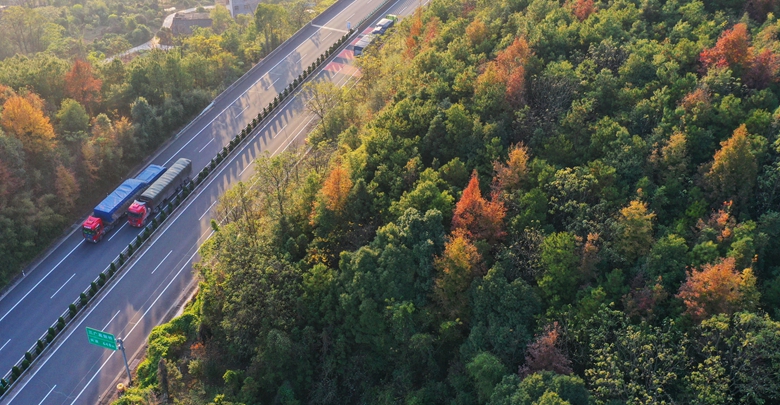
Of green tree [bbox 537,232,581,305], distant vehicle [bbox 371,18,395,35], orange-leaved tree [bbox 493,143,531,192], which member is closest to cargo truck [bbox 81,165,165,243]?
orange-leaved tree [bbox 493,143,531,192]

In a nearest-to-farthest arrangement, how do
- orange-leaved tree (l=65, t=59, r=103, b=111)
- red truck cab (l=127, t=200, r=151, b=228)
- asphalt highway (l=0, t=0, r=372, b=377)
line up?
1. asphalt highway (l=0, t=0, r=372, b=377)
2. red truck cab (l=127, t=200, r=151, b=228)
3. orange-leaved tree (l=65, t=59, r=103, b=111)

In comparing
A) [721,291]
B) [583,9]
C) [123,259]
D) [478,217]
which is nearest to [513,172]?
[478,217]

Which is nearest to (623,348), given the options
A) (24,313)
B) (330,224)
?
(330,224)

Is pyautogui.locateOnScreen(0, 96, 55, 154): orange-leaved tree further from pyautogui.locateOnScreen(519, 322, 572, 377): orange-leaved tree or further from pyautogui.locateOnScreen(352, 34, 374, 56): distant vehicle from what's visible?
pyautogui.locateOnScreen(519, 322, 572, 377): orange-leaved tree

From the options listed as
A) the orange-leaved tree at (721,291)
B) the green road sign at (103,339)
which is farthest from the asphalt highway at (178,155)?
the orange-leaved tree at (721,291)

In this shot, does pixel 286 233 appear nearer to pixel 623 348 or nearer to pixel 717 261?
pixel 623 348

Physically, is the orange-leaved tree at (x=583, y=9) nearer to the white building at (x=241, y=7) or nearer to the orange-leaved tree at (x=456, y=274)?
the orange-leaved tree at (x=456, y=274)
